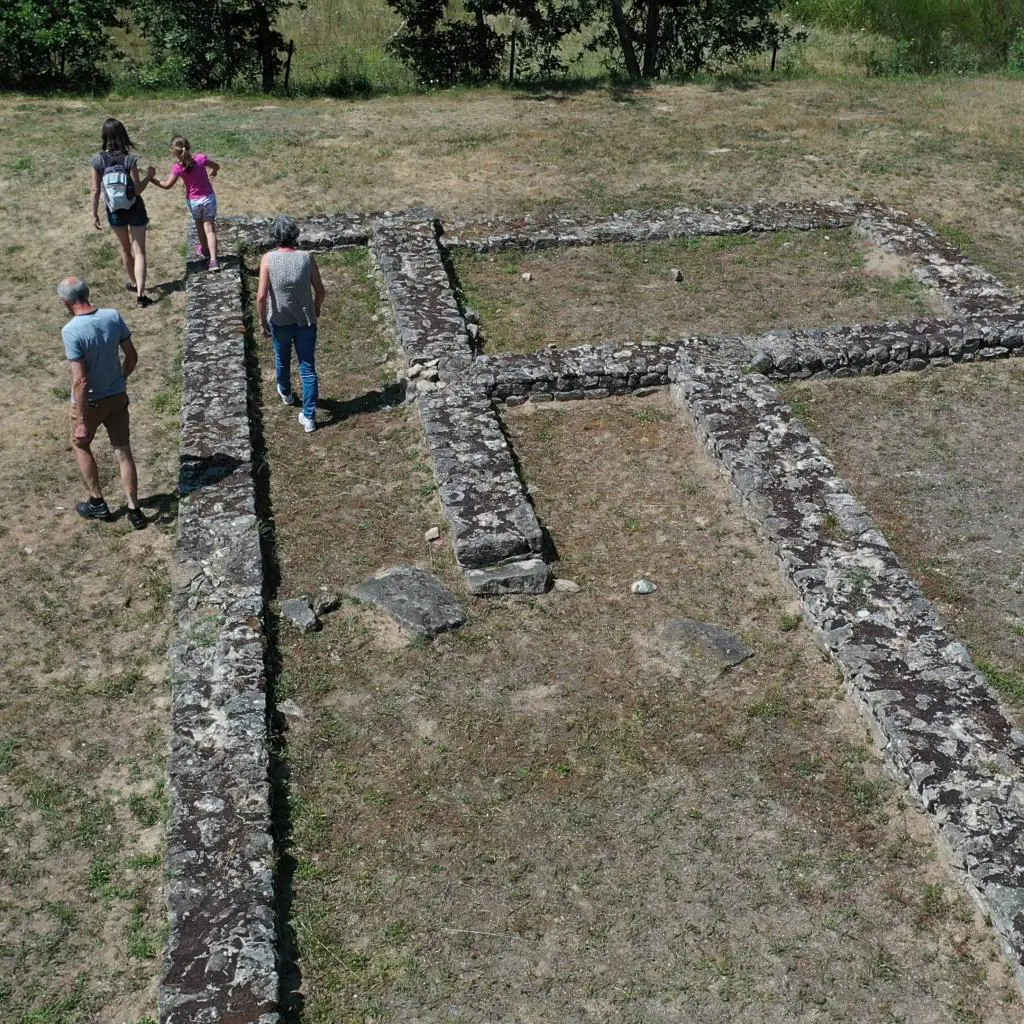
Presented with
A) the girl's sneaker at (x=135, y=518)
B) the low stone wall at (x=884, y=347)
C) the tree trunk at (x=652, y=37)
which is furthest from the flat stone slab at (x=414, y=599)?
the tree trunk at (x=652, y=37)

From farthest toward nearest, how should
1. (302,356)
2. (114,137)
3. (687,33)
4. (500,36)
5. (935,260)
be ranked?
(687,33), (500,36), (935,260), (114,137), (302,356)

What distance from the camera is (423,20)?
20922 millimetres

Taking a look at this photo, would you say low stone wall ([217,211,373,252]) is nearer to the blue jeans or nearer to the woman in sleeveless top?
the blue jeans

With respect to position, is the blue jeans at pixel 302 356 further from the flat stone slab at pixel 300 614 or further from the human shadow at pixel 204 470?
the flat stone slab at pixel 300 614

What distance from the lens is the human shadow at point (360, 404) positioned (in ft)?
33.1

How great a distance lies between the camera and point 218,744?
6.37 metres

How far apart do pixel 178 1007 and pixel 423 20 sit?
764 inches

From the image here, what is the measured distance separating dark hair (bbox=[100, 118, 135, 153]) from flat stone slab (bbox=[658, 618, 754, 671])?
7226 millimetres

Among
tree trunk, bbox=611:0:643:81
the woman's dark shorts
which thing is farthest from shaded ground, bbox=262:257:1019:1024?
tree trunk, bbox=611:0:643:81

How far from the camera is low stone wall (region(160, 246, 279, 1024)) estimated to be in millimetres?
5172

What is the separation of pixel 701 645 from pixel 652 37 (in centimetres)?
1784

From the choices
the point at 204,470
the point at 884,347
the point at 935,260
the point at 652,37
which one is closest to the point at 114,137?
the point at 204,470

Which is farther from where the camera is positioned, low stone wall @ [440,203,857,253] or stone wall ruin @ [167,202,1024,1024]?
low stone wall @ [440,203,857,253]

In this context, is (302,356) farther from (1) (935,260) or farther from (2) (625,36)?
(2) (625,36)
